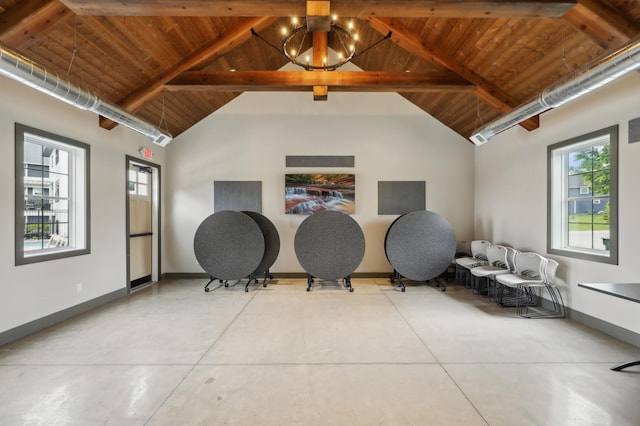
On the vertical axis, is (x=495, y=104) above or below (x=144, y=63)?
below

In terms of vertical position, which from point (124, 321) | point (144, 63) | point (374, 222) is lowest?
point (124, 321)

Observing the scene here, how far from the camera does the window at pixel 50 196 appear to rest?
311cm

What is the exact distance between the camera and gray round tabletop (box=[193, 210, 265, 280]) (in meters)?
5.00

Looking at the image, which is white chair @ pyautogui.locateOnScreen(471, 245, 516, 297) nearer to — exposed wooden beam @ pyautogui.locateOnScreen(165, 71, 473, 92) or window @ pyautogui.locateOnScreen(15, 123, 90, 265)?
exposed wooden beam @ pyautogui.locateOnScreen(165, 71, 473, 92)

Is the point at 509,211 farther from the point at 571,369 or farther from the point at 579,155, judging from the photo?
the point at 571,369

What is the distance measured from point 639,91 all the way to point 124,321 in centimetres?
Answer: 630

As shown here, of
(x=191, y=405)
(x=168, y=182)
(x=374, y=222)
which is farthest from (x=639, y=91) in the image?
(x=168, y=182)

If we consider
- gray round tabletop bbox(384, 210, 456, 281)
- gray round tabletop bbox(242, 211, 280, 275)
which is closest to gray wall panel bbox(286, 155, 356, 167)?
gray round tabletop bbox(242, 211, 280, 275)

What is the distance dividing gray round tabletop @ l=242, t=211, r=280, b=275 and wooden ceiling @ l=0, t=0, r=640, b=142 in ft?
7.65

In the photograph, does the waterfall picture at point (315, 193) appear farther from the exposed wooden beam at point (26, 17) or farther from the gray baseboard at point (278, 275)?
the exposed wooden beam at point (26, 17)

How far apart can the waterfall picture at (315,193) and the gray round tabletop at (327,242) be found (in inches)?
32.4

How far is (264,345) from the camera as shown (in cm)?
294

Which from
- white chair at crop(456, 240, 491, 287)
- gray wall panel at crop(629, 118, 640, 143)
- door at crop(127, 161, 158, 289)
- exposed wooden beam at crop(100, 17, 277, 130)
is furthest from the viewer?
door at crop(127, 161, 158, 289)

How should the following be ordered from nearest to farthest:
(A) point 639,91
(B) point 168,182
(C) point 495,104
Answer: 1. (A) point 639,91
2. (C) point 495,104
3. (B) point 168,182
